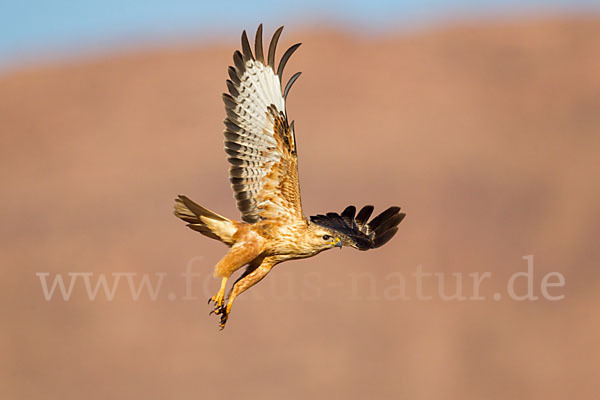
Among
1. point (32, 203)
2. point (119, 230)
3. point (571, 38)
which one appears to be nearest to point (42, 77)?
point (32, 203)

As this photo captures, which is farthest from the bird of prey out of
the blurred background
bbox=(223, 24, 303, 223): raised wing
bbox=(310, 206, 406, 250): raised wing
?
the blurred background

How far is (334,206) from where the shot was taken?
36.8 metres

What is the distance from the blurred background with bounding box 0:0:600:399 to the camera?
33562mm

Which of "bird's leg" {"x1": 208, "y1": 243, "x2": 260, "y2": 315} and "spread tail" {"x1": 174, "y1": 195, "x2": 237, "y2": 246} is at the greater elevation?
"spread tail" {"x1": 174, "y1": 195, "x2": 237, "y2": 246}

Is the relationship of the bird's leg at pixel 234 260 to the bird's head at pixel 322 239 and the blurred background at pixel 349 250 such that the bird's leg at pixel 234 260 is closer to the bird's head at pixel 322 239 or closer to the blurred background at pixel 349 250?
the bird's head at pixel 322 239

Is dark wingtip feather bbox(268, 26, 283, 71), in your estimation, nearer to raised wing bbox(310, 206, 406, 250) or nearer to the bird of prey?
the bird of prey

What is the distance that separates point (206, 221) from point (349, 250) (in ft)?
82.7

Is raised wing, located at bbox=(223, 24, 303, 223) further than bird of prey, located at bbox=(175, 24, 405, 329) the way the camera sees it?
Yes

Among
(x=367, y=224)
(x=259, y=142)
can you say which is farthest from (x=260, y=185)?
Result: (x=367, y=224)

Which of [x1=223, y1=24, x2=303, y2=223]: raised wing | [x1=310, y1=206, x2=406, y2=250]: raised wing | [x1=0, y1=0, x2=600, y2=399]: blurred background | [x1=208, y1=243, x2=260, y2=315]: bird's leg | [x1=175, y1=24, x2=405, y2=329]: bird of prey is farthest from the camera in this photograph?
[x1=0, y1=0, x2=600, y2=399]: blurred background

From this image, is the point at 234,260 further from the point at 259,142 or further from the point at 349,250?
the point at 349,250

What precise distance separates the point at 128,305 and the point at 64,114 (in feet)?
66.7

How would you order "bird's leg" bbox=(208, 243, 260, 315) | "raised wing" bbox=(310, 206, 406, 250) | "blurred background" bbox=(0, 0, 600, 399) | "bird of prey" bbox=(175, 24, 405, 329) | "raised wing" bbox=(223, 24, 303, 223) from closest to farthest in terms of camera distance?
"bird's leg" bbox=(208, 243, 260, 315) → "bird of prey" bbox=(175, 24, 405, 329) → "raised wing" bbox=(223, 24, 303, 223) → "raised wing" bbox=(310, 206, 406, 250) → "blurred background" bbox=(0, 0, 600, 399)

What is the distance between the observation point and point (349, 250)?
113ft
